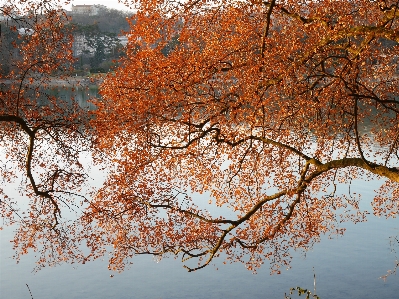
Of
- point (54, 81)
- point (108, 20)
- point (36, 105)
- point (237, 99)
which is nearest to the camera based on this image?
point (237, 99)

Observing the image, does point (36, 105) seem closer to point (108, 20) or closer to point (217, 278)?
point (217, 278)

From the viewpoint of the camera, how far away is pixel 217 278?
14.7m

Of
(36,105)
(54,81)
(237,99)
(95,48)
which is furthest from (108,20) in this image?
(237,99)

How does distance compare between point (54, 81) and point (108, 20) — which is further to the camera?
point (108, 20)

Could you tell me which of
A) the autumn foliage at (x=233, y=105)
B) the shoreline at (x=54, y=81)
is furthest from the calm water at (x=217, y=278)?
the shoreline at (x=54, y=81)

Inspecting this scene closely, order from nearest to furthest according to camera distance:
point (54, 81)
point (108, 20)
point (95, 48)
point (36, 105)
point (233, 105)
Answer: point (233, 105), point (36, 105), point (54, 81), point (95, 48), point (108, 20)

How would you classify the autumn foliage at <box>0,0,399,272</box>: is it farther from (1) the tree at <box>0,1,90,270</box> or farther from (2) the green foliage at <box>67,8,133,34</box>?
(2) the green foliage at <box>67,8,133,34</box>

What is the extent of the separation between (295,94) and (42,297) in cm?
833

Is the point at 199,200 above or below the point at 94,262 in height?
above

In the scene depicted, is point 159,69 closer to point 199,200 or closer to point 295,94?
point 295,94

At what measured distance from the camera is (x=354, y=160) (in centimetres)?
968

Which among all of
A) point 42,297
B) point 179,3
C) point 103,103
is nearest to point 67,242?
point 42,297

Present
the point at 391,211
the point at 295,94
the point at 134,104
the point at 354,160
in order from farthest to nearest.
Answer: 1. the point at 391,211
2. the point at 134,104
3. the point at 295,94
4. the point at 354,160

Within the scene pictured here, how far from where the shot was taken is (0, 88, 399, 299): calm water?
13797 mm
